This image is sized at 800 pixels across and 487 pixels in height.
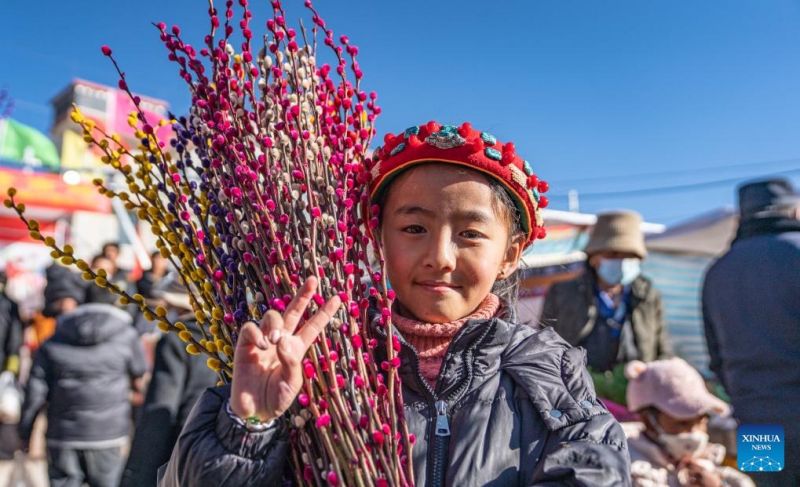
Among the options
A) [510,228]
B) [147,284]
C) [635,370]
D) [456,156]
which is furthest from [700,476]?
[147,284]

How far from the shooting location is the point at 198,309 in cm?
150

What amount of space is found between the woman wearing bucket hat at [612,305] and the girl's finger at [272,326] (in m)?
3.35

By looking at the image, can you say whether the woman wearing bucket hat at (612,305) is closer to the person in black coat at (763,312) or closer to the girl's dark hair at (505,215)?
the person in black coat at (763,312)

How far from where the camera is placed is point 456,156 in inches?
57.1

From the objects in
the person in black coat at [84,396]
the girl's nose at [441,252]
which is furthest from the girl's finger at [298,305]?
the person in black coat at [84,396]

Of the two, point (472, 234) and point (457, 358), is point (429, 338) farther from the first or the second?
point (472, 234)

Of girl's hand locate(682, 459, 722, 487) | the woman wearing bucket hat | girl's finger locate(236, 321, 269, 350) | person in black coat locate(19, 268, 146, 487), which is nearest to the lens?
girl's finger locate(236, 321, 269, 350)

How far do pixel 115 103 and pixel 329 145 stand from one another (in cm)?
2007

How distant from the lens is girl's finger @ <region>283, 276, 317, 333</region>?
1.17 m

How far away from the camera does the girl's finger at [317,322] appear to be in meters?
1.17

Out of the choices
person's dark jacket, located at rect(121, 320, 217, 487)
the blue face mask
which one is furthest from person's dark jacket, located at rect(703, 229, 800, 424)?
person's dark jacket, located at rect(121, 320, 217, 487)

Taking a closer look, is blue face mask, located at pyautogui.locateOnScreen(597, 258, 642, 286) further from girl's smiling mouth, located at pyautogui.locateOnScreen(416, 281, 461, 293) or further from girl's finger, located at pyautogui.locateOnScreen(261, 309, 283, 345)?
girl's finger, located at pyautogui.locateOnScreen(261, 309, 283, 345)

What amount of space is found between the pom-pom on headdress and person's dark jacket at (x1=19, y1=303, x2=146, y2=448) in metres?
3.91

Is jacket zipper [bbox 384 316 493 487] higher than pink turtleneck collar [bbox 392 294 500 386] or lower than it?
lower
